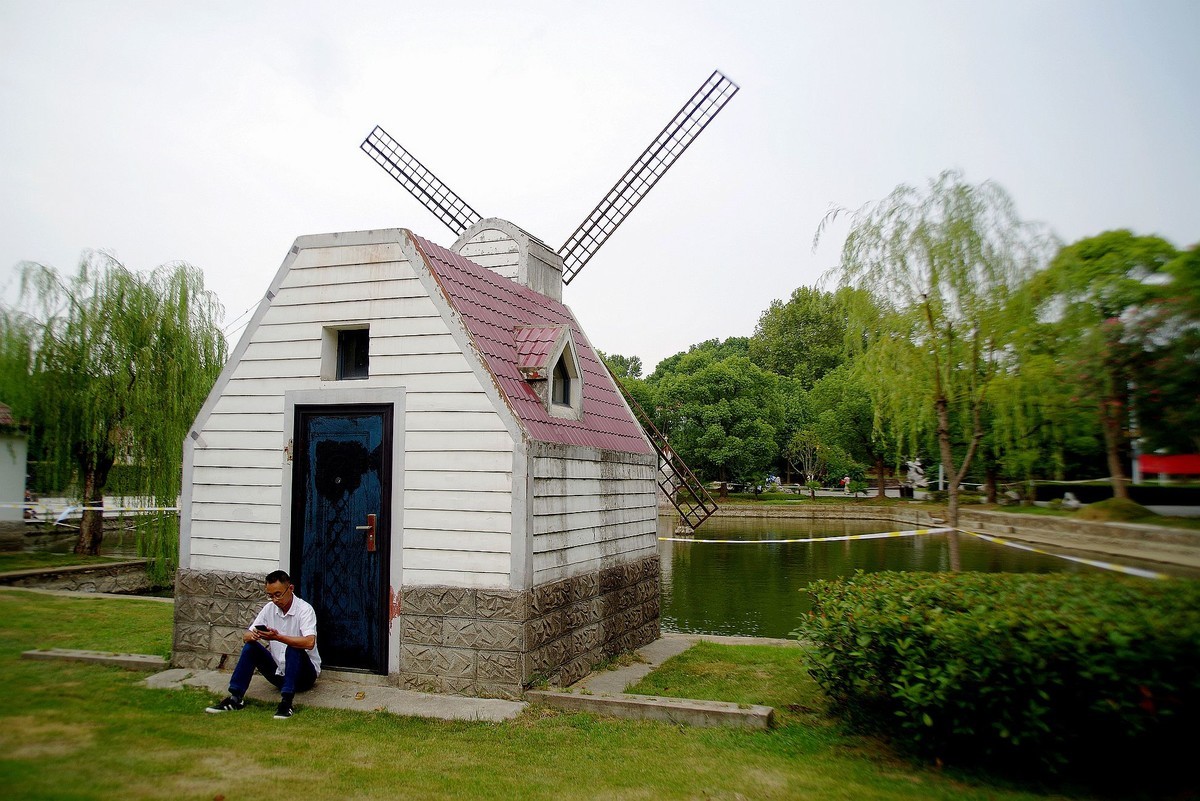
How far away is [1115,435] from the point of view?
6.96 metres

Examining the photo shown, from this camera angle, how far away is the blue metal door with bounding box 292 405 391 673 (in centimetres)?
785

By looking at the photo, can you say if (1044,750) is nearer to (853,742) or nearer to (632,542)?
(853,742)

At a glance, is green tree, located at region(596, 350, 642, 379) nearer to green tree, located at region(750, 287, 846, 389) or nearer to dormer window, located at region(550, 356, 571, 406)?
green tree, located at region(750, 287, 846, 389)

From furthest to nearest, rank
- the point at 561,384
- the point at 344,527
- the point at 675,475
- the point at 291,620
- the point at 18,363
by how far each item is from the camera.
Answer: the point at 675,475, the point at 18,363, the point at 561,384, the point at 344,527, the point at 291,620

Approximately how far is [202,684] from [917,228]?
10.1 meters

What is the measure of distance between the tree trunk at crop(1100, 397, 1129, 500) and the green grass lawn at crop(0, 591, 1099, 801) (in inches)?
135

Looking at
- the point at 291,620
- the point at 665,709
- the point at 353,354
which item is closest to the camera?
the point at 665,709

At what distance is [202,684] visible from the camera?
7.64 meters

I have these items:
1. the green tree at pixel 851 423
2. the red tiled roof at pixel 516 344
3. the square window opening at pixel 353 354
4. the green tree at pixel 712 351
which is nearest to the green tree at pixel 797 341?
the green tree at pixel 712 351

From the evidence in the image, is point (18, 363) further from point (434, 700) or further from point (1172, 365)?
point (1172, 365)

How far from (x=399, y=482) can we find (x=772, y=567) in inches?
663

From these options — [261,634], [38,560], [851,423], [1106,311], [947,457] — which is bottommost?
[38,560]

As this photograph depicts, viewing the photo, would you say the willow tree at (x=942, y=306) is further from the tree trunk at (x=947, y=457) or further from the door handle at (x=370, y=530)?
the door handle at (x=370, y=530)

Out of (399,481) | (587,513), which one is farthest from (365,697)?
(587,513)
